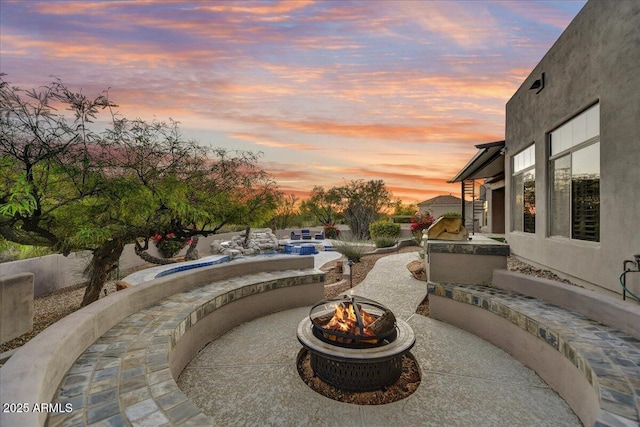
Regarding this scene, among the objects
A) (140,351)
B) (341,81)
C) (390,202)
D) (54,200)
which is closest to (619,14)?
(341,81)

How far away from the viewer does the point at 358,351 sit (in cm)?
295

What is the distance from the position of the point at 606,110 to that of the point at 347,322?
523 cm

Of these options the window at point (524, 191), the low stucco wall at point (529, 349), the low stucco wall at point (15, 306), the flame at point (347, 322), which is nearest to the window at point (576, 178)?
the window at point (524, 191)

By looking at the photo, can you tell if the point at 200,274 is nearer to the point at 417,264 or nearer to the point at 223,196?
the point at 223,196

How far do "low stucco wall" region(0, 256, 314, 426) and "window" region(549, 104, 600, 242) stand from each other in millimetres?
7093

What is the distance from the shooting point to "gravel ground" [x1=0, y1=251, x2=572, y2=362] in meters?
5.51

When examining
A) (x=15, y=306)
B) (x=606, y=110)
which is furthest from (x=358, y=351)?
(x=15, y=306)

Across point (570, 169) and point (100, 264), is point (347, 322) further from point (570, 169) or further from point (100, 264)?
point (570, 169)

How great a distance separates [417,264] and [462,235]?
2.40 metres

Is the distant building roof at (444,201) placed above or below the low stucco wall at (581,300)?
above

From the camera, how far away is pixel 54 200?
386cm

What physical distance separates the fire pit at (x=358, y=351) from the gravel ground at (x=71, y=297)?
2.61 m

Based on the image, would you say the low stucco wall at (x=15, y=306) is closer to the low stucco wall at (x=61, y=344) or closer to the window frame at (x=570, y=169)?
the low stucco wall at (x=61, y=344)

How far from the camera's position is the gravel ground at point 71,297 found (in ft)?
18.1
